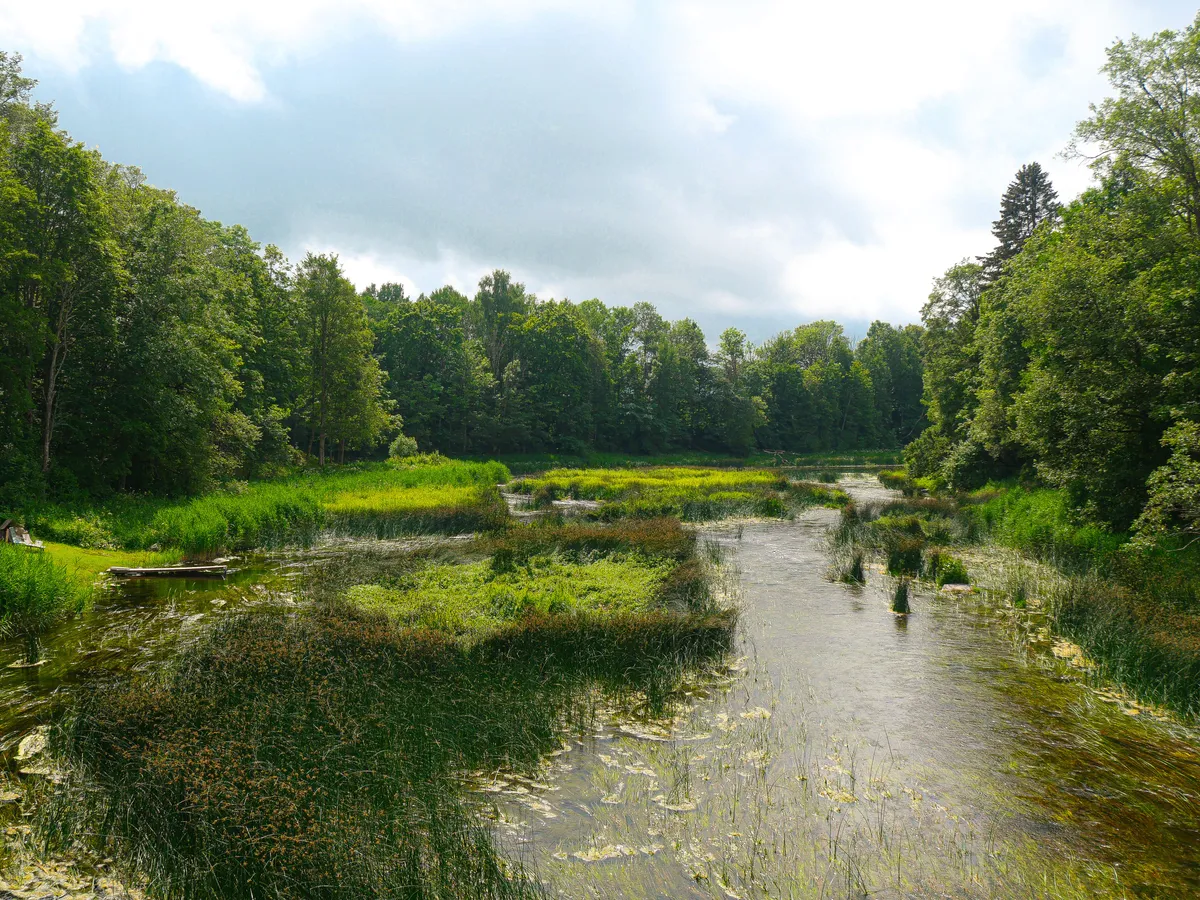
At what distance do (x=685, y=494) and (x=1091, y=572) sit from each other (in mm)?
17120

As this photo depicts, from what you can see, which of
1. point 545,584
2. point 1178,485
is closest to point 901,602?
point 1178,485

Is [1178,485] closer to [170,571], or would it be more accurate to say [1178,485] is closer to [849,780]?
[849,780]

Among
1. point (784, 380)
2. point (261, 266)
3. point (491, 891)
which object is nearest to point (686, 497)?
point (491, 891)

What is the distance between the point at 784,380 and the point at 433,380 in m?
56.7

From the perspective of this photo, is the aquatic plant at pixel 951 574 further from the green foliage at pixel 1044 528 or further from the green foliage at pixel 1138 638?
the green foliage at pixel 1138 638

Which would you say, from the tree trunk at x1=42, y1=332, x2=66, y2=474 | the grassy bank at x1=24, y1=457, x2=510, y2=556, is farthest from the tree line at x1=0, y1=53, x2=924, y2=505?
the grassy bank at x1=24, y1=457, x2=510, y2=556

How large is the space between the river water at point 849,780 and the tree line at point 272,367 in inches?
494

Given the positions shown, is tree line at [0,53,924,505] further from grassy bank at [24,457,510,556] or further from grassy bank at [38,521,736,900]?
grassy bank at [38,521,736,900]

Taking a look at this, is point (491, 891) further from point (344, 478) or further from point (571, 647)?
point (344, 478)

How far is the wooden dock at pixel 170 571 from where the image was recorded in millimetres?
13562

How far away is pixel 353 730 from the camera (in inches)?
256

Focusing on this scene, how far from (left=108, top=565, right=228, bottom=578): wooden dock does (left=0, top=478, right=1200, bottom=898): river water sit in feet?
10.4

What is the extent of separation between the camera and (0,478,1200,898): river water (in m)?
5.07

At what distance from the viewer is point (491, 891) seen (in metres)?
4.52
